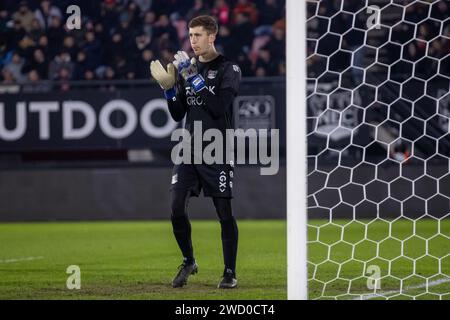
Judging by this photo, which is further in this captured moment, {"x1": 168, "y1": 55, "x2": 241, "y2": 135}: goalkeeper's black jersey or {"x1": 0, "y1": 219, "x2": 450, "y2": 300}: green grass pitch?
{"x1": 168, "y1": 55, "x2": 241, "y2": 135}: goalkeeper's black jersey

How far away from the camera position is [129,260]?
8.61 meters

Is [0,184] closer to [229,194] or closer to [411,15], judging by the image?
[411,15]

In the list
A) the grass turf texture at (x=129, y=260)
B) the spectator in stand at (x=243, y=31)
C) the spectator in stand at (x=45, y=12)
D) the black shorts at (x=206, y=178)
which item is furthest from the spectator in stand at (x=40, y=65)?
the black shorts at (x=206, y=178)

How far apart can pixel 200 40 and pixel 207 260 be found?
2.63 meters

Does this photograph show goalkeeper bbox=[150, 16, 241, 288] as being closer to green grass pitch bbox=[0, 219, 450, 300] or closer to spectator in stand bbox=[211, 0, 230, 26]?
green grass pitch bbox=[0, 219, 450, 300]

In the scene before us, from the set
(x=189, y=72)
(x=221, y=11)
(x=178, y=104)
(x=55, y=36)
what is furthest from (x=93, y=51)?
(x=189, y=72)

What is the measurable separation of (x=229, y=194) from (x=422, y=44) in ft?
19.7

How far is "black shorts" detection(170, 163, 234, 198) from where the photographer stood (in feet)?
21.4

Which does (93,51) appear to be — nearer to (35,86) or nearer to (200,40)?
(35,86)

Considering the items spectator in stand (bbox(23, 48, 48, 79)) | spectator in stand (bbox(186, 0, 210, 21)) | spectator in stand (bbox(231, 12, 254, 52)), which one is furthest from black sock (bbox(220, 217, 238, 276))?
spectator in stand (bbox(186, 0, 210, 21))

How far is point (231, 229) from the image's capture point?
6523 millimetres

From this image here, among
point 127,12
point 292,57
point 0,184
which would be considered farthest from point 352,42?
point 292,57

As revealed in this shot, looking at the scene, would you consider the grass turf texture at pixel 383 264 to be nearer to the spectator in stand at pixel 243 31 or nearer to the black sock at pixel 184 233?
the black sock at pixel 184 233
